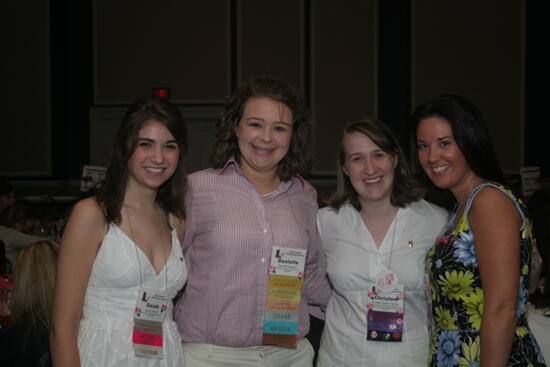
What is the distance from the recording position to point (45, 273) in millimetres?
2400

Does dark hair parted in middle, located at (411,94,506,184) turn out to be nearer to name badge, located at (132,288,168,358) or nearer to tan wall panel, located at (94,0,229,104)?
name badge, located at (132,288,168,358)

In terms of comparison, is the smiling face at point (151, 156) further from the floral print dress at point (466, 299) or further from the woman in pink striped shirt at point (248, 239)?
the floral print dress at point (466, 299)

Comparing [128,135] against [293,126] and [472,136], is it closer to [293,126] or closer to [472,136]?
[293,126]

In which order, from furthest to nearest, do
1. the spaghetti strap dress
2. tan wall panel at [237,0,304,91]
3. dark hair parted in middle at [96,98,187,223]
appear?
tan wall panel at [237,0,304,91]
dark hair parted in middle at [96,98,187,223]
the spaghetti strap dress

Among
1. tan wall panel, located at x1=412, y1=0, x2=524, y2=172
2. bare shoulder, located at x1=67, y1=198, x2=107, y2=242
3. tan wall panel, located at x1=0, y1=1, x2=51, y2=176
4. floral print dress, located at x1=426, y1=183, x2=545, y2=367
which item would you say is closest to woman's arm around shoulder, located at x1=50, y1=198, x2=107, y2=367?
bare shoulder, located at x1=67, y1=198, x2=107, y2=242

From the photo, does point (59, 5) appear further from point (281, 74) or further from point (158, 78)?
point (281, 74)

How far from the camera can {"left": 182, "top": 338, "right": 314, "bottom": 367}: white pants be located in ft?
6.37

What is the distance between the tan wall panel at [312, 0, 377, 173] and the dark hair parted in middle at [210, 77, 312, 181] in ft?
A: 20.3

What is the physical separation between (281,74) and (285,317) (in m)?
6.91

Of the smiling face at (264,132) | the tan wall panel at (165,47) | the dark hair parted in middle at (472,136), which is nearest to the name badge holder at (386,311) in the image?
the dark hair parted in middle at (472,136)

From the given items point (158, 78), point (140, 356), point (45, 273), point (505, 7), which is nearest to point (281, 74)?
point (158, 78)

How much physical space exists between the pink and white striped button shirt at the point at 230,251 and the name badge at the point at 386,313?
0.29m

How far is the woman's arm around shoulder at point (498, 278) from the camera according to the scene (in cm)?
167

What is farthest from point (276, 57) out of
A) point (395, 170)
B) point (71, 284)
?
point (71, 284)
